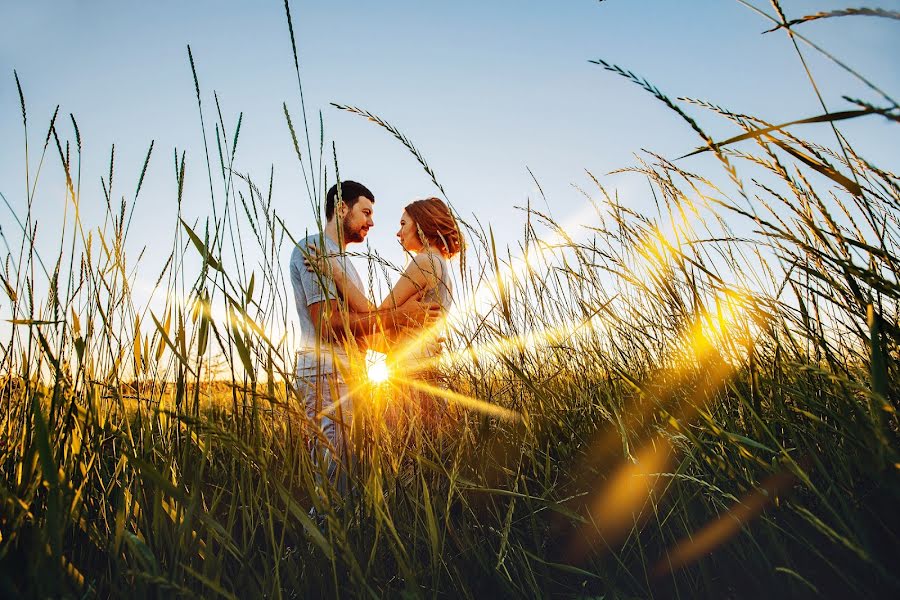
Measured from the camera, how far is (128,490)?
0.75 meters

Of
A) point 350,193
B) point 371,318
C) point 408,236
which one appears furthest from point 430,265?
point 350,193

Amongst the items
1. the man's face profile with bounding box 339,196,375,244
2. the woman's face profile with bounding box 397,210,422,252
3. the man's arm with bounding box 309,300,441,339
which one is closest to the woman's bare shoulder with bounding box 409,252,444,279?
the man's arm with bounding box 309,300,441,339

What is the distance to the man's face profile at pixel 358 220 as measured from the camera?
3.28m

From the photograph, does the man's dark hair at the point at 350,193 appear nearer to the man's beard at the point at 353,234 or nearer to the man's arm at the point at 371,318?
the man's beard at the point at 353,234

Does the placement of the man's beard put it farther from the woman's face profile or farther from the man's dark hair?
the woman's face profile

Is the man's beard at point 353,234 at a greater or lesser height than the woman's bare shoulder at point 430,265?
greater

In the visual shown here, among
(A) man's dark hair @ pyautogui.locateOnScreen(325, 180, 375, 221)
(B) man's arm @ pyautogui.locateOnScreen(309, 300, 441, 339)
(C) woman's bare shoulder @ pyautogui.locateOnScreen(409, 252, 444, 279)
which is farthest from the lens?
(A) man's dark hair @ pyautogui.locateOnScreen(325, 180, 375, 221)

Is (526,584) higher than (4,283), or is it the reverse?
(4,283)

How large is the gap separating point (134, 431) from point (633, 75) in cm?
112

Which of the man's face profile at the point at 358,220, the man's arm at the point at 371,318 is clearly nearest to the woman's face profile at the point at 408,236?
the man's face profile at the point at 358,220

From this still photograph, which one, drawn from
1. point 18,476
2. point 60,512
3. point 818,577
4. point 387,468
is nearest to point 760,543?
point 818,577

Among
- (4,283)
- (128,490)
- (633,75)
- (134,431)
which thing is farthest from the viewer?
(134,431)

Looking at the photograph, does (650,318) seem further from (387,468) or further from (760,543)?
(387,468)

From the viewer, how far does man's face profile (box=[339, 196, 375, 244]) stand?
328 cm
